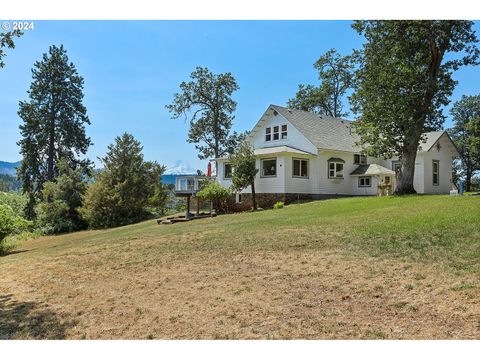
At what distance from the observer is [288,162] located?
19828 mm

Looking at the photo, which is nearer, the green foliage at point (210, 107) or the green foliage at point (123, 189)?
the green foliage at point (123, 189)

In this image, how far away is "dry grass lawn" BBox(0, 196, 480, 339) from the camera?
14.1 feet

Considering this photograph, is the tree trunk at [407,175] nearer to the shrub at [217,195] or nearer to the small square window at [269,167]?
the small square window at [269,167]

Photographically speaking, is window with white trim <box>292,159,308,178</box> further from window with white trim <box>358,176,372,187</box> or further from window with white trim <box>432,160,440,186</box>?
window with white trim <box>432,160,440,186</box>

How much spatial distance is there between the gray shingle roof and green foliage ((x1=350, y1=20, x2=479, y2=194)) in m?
3.45

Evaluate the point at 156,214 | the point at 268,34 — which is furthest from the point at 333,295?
the point at 156,214

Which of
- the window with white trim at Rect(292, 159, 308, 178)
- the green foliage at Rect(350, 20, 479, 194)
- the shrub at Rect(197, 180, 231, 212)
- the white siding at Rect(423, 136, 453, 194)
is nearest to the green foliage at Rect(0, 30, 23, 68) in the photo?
the shrub at Rect(197, 180, 231, 212)

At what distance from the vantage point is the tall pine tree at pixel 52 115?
24.6 metres

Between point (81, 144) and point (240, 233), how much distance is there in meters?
20.9

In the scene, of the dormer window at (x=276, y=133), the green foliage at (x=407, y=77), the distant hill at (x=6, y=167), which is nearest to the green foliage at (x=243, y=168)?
the dormer window at (x=276, y=133)

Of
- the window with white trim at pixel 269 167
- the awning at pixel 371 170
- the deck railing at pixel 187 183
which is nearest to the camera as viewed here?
the window with white trim at pixel 269 167

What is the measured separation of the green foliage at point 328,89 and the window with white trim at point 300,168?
13.4 m

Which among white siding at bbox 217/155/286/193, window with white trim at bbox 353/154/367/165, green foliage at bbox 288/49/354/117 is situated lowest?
white siding at bbox 217/155/286/193

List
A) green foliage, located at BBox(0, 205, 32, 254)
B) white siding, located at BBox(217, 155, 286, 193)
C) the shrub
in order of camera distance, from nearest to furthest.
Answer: green foliage, located at BBox(0, 205, 32, 254)
the shrub
white siding, located at BBox(217, 155, 286, 193)
